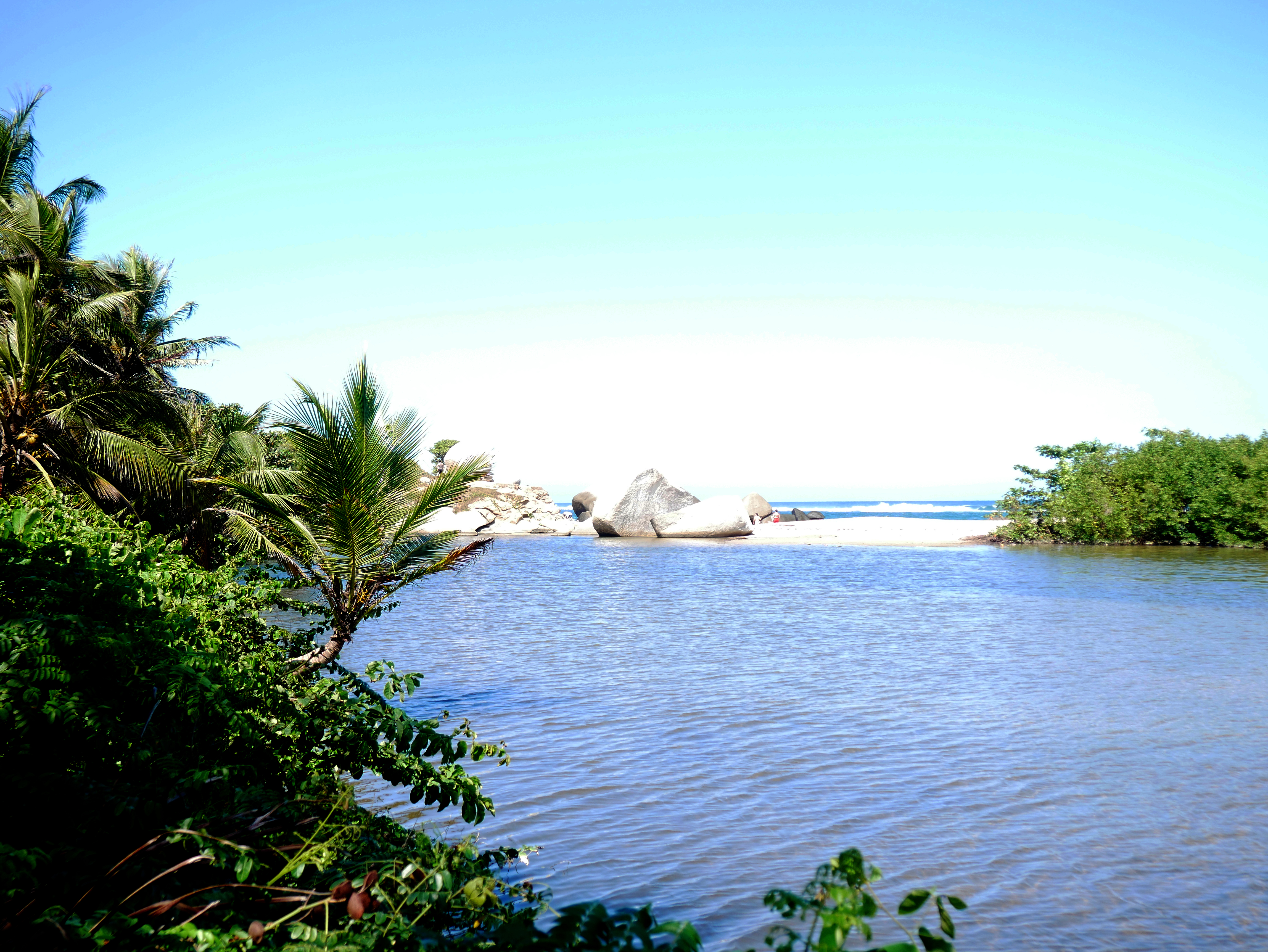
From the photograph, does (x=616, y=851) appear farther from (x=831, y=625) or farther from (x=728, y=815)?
(x=831, y=625)

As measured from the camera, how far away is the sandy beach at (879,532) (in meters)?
43.6

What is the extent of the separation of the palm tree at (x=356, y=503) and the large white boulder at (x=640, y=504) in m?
38.9

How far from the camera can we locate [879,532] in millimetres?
48219

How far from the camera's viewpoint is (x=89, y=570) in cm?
439

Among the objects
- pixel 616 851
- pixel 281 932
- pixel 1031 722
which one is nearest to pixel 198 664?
pixel 281 932

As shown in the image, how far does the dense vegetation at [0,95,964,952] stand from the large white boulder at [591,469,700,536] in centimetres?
3567

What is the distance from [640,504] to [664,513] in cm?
142

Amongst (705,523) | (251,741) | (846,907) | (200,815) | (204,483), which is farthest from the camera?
(705,523)

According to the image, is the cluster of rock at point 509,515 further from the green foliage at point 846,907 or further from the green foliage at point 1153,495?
the green foliage at point 846,907

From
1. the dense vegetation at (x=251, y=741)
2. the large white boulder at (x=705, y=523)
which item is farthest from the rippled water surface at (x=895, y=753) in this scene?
the large white boulder at (x=705, y=523)

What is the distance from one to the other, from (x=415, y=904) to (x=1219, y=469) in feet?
130

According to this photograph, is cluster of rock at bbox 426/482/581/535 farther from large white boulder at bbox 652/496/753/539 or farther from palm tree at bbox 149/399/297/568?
palm tree at bbox 149/399/297/568

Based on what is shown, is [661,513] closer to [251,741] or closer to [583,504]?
[583,504]

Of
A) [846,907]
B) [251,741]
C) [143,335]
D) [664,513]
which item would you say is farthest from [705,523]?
[846,907]
